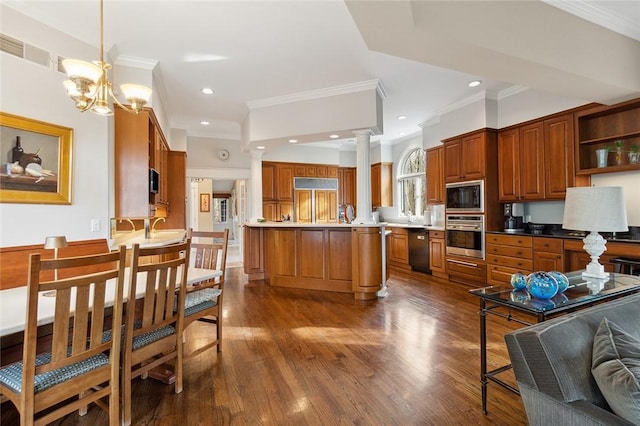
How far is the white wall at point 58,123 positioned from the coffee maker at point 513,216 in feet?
16.8

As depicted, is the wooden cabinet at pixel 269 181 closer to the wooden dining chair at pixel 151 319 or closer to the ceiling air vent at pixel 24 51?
the ceiling air vent at pixel 24 51

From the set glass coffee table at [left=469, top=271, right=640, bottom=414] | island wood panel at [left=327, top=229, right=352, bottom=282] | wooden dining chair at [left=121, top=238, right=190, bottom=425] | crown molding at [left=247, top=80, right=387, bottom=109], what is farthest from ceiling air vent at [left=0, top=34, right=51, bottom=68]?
glass coffee table at [left=469, top=271, right=640, bottom=414]

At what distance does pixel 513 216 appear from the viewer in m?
4.53

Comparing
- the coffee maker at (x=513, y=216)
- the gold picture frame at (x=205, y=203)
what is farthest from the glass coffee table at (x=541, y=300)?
the gold picture frame at (x=205, y=203)

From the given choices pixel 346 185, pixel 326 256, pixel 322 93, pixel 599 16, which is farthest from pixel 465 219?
pixel 346 185

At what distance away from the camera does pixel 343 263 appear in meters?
4.43

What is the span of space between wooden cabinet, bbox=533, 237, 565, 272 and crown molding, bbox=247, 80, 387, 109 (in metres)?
2.84

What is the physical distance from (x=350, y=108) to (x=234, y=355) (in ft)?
10.9

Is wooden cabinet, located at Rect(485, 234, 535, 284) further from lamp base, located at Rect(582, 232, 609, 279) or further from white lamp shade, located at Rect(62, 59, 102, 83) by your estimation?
white lamp shade, located at Rect(62, 59, 102, 83)

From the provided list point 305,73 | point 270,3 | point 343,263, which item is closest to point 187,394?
point 343,263

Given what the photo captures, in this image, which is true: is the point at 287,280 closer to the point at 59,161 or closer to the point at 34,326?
the point at 59,161

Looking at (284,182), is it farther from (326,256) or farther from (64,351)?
(64,351)

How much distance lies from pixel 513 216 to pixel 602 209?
9.06 ft

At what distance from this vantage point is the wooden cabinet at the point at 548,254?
3561mm
